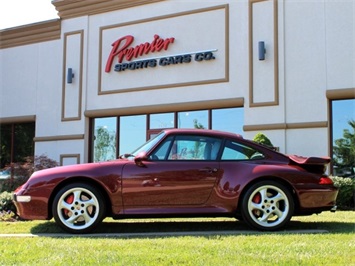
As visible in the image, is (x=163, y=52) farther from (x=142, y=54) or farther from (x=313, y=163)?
(x=313, y=163)

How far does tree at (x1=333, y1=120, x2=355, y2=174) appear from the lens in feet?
38.2

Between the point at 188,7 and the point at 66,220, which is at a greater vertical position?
the point at 188,7

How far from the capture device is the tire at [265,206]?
5.48 metres

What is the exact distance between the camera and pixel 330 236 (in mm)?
4961

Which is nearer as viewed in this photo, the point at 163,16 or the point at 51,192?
the point at 51,192

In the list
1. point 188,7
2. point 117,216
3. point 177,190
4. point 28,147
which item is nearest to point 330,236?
point 177,190

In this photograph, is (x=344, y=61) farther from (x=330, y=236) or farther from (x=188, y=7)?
(x=330, y=236)

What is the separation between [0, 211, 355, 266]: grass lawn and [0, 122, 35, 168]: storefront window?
1169 cm

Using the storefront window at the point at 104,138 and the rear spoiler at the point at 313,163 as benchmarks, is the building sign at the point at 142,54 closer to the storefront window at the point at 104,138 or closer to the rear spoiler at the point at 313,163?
the storefront window at the point at 104,138

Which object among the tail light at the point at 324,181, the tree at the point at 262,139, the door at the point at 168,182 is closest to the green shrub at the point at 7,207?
the door at the point at 168,182

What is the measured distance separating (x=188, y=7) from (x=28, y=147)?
8195 millimetres

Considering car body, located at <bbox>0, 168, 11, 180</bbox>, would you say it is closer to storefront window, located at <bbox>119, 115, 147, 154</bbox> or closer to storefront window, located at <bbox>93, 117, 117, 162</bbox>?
storefront window, located at <bbox>93, 117, 117, 162</bbox>

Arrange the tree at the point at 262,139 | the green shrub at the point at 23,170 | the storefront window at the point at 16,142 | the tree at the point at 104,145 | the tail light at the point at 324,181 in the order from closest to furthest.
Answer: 1. the tail light at the point at 324,181
2. the tree at the point at 262,139
3. the green shrub at the point at 23,170
4. the tree at the point at 104,145
5. the storefront window at the point at 16,142

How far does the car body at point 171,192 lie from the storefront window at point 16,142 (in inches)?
470
